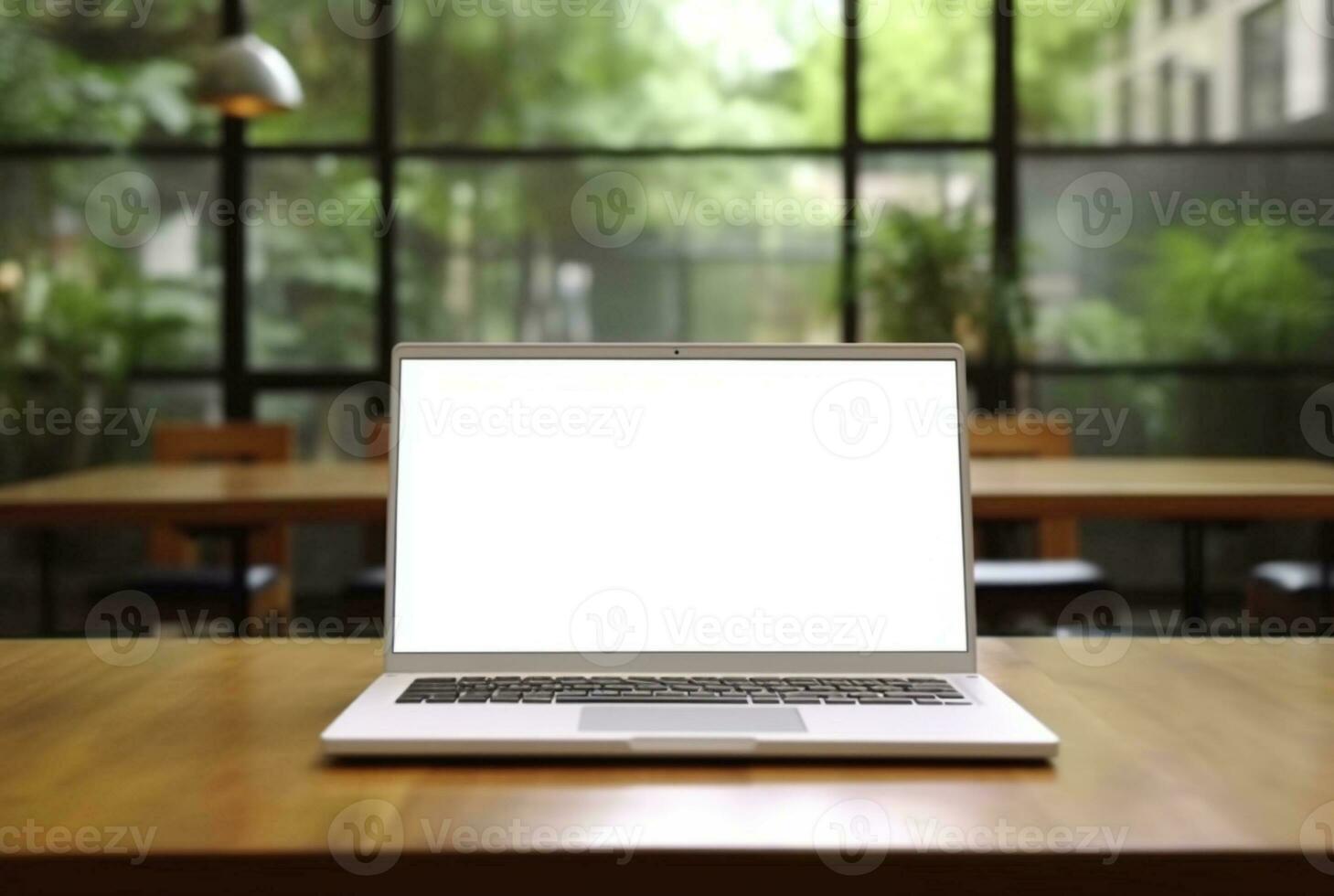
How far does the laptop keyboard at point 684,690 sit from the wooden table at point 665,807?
84 millimetres

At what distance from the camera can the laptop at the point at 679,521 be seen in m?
0.94

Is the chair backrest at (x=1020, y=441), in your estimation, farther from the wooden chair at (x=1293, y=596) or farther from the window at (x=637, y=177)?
the window at (x=637, y=177)

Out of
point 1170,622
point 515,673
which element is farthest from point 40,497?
point 1170,622

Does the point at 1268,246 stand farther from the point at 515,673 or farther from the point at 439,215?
the point at 515,673

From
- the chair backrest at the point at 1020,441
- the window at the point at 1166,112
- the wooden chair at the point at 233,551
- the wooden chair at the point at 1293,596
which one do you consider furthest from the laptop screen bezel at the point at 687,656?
the window at the point at 1166,112

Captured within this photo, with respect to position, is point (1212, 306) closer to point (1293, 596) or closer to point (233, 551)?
point (1293, 596)

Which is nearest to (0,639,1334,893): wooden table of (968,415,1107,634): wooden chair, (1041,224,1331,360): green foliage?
(968,415,1107,634): wooden chair

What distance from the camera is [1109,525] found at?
16.2 feet

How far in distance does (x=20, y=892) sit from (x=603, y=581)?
448 millimetres

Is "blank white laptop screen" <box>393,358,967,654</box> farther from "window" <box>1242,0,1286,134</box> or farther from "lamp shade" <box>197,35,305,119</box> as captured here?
"window" <box>1242,0,1286,134</box>

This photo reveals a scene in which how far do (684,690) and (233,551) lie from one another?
88.3 inches

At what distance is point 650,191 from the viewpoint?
4.89 m

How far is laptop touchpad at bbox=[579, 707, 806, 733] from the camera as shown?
81 cm

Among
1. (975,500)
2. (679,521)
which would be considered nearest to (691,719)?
(679,521)
